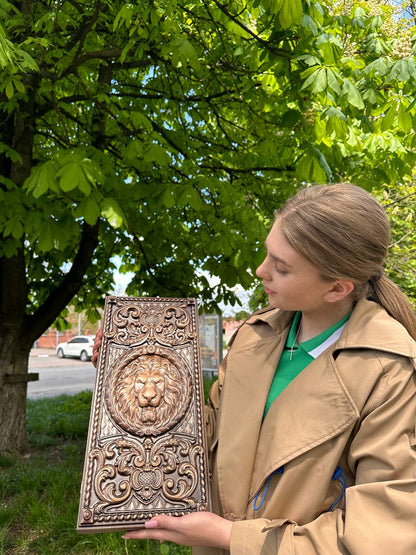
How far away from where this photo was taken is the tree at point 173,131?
2.97m

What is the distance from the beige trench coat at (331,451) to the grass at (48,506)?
7.51 ft

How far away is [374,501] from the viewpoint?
109cm

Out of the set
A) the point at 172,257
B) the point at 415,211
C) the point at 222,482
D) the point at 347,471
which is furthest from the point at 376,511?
the point at 415,211

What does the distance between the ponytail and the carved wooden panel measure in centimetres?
65

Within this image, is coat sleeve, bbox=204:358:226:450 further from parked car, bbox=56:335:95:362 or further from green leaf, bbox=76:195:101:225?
parked car, bbox=56:335:95:362

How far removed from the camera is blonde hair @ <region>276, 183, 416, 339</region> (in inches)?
50.8

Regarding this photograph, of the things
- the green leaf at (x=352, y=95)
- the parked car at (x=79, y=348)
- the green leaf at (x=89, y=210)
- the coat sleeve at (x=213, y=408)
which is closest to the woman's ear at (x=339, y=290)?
the coat sleeve at (x=213, y=408)

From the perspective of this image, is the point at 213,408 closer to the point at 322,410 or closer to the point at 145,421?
the point at 145,421

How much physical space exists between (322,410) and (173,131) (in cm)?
400

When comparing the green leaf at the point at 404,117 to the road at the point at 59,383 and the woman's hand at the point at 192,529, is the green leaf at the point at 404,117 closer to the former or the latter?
the woman's hand at the point at 192,529

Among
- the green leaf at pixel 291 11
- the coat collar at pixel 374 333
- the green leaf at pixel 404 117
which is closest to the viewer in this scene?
the coat collar at pixel 374 333

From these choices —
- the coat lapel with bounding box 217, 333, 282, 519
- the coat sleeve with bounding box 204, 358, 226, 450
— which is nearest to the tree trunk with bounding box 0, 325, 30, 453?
the coat sleeve with bounding box 204, 358, 226, 450

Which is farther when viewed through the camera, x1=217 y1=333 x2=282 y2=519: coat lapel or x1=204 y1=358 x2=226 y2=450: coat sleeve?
x1=204 y1=358 x2=226 y2=450: coat sleeve

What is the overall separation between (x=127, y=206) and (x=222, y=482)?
9.15 ft
